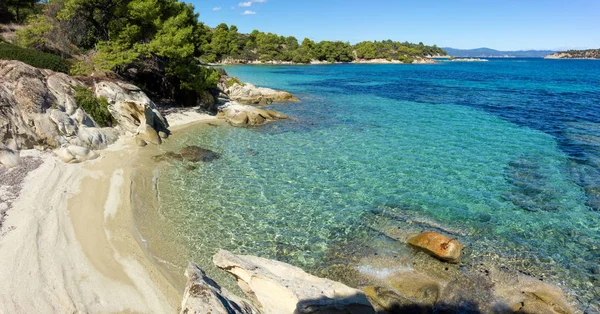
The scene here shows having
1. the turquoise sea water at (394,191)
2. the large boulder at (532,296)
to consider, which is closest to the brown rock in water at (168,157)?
the turquoise sea water at (394,191)

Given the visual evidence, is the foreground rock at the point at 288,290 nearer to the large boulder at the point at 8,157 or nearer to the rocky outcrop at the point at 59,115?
the large boulder at the point at 8,157

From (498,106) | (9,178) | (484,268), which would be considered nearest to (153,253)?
(9,178)

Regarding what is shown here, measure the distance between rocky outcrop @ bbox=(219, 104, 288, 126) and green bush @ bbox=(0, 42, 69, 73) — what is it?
1251 cm

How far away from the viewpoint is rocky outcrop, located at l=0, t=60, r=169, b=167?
17.5m

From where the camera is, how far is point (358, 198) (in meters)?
15.5

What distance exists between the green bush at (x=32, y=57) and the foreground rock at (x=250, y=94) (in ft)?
60.6

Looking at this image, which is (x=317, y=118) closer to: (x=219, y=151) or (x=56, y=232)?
(x=219, y=151)

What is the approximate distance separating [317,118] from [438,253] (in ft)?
72.5

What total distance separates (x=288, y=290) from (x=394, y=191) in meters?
9.90

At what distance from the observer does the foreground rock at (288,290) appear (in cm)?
748

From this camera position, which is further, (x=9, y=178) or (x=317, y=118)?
(x=317, y=118)

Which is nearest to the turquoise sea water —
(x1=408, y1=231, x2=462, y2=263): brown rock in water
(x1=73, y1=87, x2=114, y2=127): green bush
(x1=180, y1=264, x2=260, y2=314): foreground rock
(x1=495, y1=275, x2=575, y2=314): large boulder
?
(x1=495, y1=275, x2=575, y2=314): large boulder

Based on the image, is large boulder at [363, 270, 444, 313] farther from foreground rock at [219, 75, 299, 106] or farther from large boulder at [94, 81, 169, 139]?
foreground rock at [219, 75, 299, 106]

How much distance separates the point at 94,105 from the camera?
22.1 m
